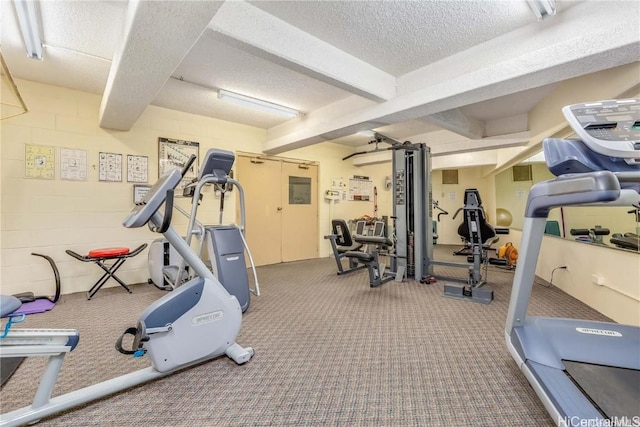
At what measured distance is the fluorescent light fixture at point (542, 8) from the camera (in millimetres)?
1992

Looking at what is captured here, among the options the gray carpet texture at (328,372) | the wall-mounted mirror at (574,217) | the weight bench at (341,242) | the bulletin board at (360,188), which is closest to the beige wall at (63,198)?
the gray carpet texture at (328,372)

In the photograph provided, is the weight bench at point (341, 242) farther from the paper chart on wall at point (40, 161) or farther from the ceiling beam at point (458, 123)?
the paper chart on wall at point (40, 161)

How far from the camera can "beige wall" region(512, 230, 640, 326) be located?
241 centimetres

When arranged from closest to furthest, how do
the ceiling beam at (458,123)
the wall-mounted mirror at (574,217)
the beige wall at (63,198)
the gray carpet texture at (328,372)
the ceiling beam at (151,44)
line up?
the gray carpet texture at (328,372)
the ceiling beam at (151,44)
the wall-mounted mirror at (574,217)
the beige wall at (63,198)
the ceiling beam at (458,123)

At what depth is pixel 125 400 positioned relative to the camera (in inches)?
62.3

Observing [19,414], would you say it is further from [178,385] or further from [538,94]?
[538,94]

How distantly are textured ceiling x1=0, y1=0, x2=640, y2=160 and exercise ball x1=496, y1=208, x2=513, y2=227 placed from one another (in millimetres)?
3721

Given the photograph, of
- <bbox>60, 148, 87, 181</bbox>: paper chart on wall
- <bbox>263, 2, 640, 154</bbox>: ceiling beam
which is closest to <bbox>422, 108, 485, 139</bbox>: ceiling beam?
<bbox>263, 2, 640, 154</bbox>: ceiling beam

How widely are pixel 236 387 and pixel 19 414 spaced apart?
3.22 feet

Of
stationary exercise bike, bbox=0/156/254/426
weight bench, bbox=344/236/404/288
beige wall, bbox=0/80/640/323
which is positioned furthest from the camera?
weight bench, bbox=344/236/404/288

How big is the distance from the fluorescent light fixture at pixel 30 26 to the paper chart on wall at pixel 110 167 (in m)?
1.43

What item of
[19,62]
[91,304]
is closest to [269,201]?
[91,304]

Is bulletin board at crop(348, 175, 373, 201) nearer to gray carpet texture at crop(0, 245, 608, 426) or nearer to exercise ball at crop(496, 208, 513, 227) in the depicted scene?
exercise ball at crop(496, 208, 513, 227)

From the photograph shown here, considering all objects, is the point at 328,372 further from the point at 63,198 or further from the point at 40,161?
the point at 40,161
